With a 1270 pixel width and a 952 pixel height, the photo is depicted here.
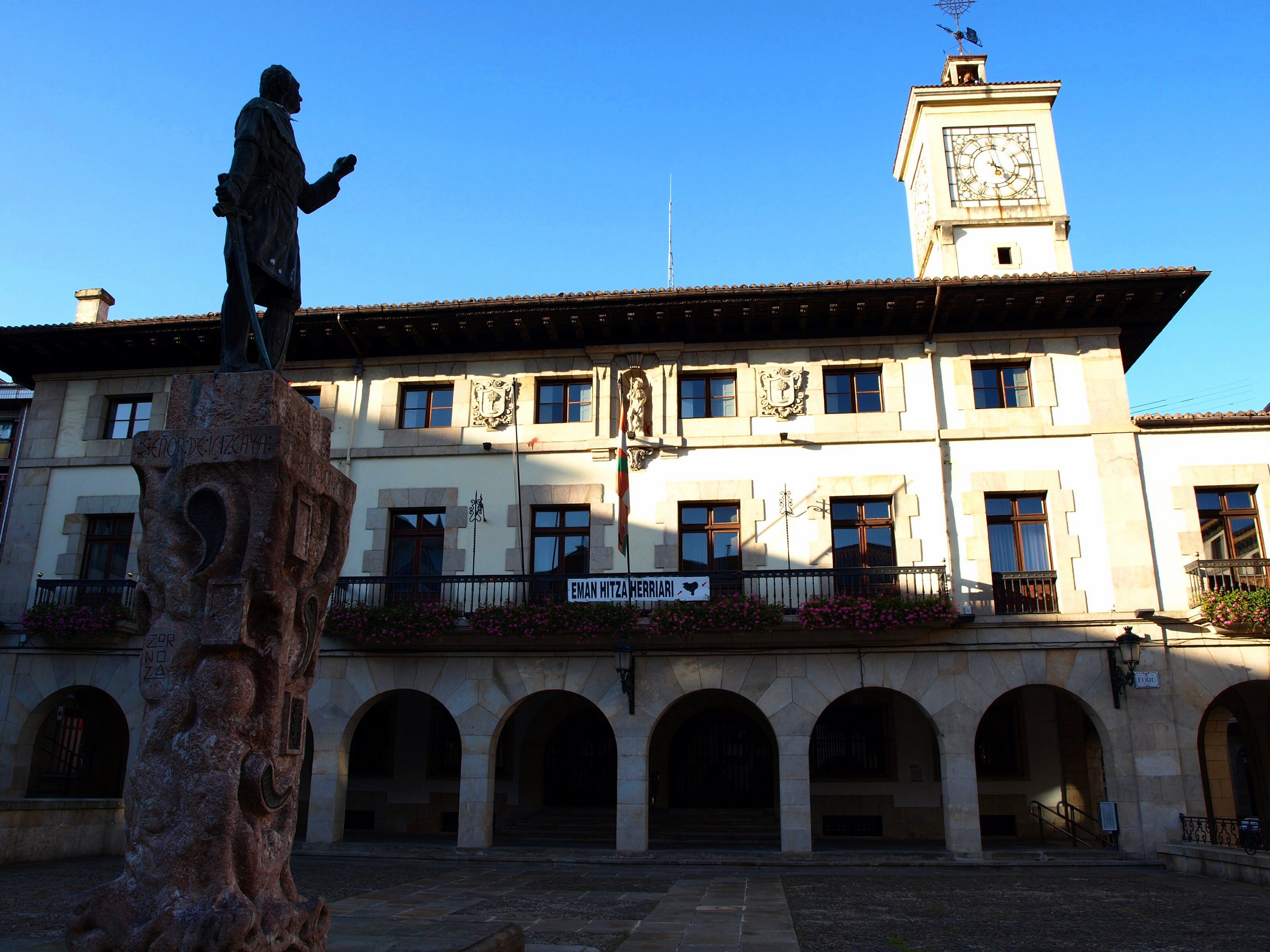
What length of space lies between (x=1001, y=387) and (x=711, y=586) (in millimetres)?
6554

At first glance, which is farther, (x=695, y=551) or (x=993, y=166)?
(x=993, y=166)

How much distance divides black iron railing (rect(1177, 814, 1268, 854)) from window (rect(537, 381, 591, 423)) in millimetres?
11893

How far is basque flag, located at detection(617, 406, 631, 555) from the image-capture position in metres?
16.0

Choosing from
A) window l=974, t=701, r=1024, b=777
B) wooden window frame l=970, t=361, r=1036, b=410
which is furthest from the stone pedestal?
window l=974, t=701, r=1024, b=777

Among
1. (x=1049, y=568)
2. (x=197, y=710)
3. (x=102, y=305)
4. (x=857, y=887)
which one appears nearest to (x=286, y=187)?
(x=197, y=710)

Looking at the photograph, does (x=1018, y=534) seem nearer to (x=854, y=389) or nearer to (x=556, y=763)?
(x=854, y=389)

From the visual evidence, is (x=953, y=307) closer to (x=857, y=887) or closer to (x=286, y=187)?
(x=857, y=887)

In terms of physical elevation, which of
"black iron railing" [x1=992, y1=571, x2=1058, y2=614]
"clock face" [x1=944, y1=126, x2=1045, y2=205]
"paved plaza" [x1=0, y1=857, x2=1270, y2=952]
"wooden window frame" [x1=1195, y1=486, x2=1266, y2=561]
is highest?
"clock face" [x1=944, y1=126, x2=1045, y2=205]

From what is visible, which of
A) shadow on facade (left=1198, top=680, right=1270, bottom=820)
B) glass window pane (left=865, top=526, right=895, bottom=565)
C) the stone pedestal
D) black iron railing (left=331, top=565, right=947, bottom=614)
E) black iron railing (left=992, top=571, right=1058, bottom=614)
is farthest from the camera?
shadow on facade (left=1198, top=680, right=1270, bottom=820)

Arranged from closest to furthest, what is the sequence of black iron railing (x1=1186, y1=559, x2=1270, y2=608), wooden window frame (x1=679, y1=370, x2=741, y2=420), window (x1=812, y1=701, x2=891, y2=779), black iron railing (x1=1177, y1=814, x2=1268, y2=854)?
1. black iron railing (x1=1177, y1=814, x2=1268, y2=854)
2. black iron railing (x1=1186, y1=559, x2=1270, y2=608)
3. wooden window frame (x1=679, y1=370, x2=741, y2=420)
4. window (x1=812, y1=701, x2=891, y2=779)

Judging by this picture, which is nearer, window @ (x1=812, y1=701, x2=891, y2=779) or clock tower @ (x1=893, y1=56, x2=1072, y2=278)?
window @ (x1=812, y1=701, x2=891, y2=779)

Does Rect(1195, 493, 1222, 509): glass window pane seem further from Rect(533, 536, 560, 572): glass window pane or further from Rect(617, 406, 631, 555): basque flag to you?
Rect(533, 536, 560, 572): glass window pane

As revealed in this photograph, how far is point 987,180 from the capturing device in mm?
19797

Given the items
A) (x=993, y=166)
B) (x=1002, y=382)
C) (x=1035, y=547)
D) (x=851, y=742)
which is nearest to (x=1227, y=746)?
(x=1035, y=547)
